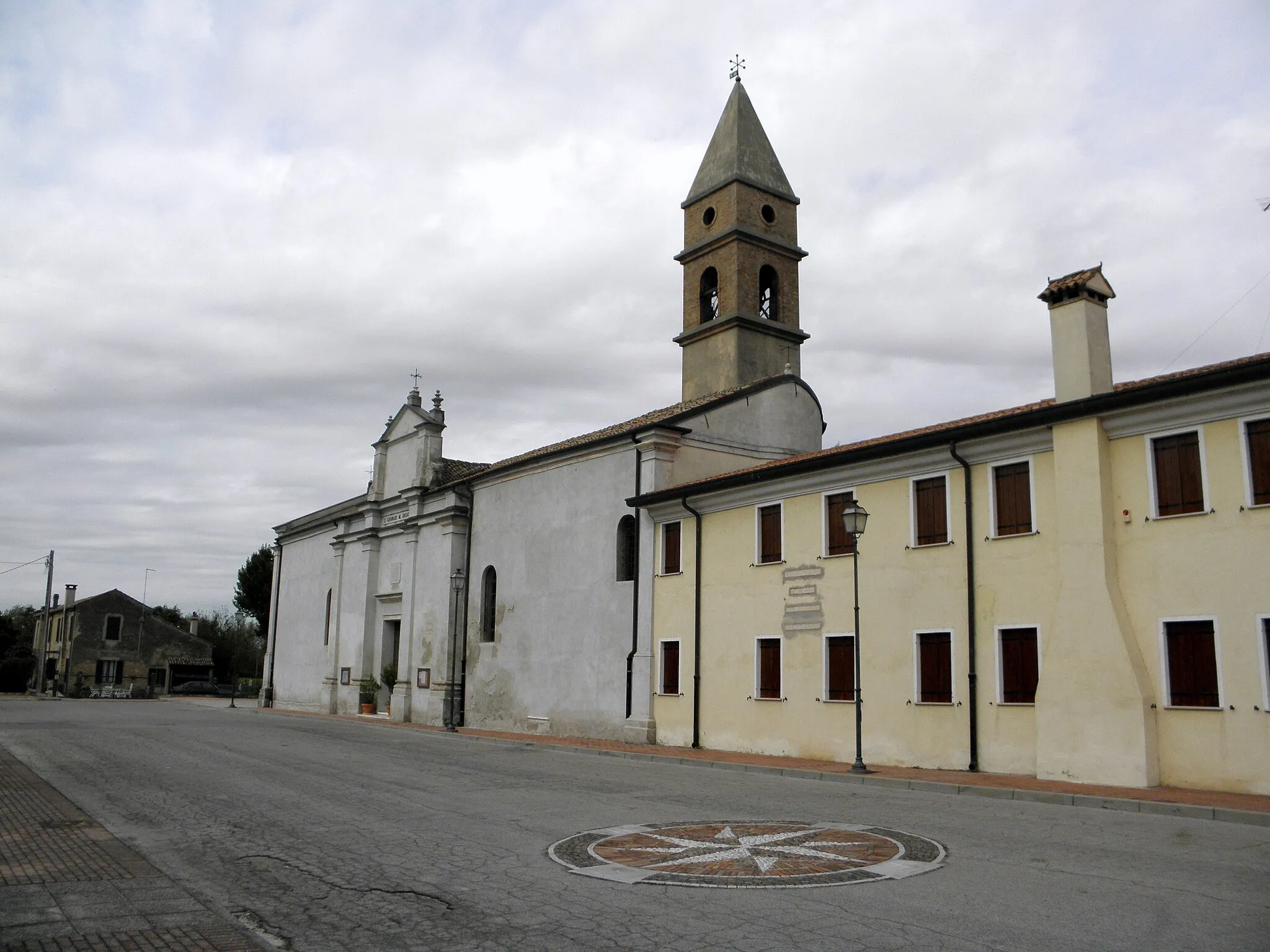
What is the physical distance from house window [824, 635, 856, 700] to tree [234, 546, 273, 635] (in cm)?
6325

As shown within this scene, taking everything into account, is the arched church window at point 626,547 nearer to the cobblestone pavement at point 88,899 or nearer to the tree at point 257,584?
the cobblestone pavement at point 88,899

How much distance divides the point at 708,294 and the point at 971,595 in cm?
1688

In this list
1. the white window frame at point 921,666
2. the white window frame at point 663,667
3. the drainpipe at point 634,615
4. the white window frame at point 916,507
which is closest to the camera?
the white window frame at point 921,666

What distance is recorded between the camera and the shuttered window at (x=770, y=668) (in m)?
20.3

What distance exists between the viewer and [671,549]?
2345 cm

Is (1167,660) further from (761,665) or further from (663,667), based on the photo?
(663,667)

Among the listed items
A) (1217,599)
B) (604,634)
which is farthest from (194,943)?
(604,634)

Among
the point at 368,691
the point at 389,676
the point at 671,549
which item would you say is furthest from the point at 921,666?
the point at 368,691

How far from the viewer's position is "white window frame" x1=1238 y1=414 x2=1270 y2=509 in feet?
45.0

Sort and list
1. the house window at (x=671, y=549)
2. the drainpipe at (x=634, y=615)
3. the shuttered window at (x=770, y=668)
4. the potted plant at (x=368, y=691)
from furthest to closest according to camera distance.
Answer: the potted plant at (x=368, y=691)
the drainpipe at (x=634, y=615)
the house window at (x=671, y=549)
the shuttered window at (x=770, y=668)

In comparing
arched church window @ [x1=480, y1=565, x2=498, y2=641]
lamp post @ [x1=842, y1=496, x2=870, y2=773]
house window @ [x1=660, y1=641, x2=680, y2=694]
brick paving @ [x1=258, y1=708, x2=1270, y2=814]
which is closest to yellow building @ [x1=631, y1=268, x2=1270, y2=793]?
brick paving @ [x1=258, y1=708, x2=1270, y2=814]

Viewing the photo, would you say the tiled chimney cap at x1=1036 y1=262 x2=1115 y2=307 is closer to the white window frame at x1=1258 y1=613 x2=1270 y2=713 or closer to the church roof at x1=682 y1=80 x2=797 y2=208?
the white window frame at x1=1258 y1=613 x2=1270 y2=713

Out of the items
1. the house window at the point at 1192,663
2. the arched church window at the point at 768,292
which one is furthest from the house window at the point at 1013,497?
the arched church window at the point at 768,292

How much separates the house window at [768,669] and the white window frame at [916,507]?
149 inches
